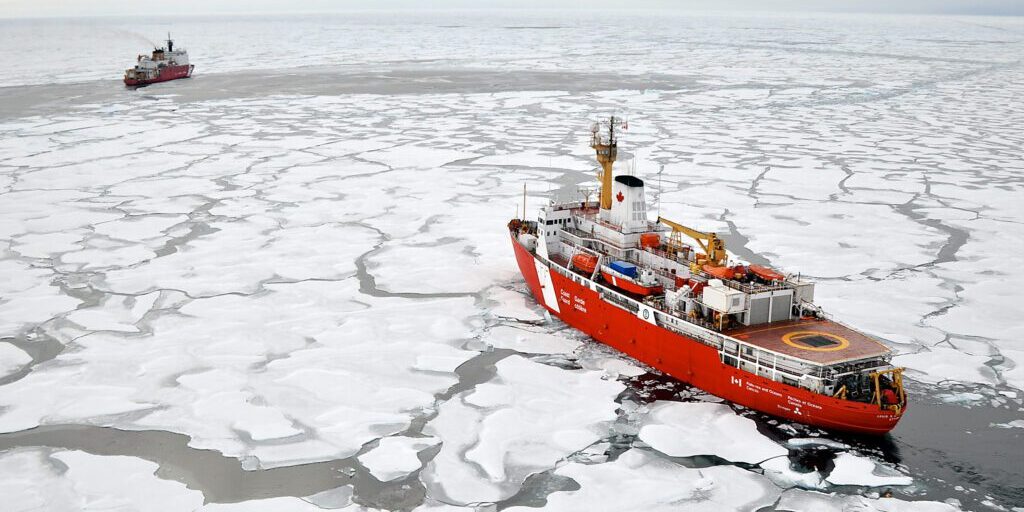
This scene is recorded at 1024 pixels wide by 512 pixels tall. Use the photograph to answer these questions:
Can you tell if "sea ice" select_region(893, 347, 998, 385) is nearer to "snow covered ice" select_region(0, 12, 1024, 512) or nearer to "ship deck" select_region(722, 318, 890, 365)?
"snow covered ice" select_region(0, 12, 1024, 512)

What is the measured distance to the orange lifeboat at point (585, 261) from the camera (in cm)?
1345

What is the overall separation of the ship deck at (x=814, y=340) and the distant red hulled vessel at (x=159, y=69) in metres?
43.4

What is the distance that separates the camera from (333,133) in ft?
101

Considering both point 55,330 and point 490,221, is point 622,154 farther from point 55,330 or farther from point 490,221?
point 55,330

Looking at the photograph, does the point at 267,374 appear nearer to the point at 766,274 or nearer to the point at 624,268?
the point at 624,268

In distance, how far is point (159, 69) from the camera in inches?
1930

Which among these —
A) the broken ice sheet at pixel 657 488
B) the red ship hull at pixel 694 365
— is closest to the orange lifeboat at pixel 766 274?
the red ship hull at pixel 694 365

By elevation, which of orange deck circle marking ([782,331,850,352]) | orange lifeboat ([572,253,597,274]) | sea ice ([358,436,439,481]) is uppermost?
orange lifeboat ([572,253,597,274])

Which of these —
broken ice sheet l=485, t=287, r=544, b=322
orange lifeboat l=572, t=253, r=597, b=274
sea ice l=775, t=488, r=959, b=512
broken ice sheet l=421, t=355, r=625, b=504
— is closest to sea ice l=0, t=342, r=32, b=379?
broken ice sheet l=421, t=355, r=625, b=504

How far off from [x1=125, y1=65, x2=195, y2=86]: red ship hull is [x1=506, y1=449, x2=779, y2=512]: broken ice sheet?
1743 inches

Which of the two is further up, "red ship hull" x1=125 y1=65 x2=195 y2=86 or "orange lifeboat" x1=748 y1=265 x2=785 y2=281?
"red ship hull" x1=125 y1=65 x2=195 y2=86

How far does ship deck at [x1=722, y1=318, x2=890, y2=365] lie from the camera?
10.4 m

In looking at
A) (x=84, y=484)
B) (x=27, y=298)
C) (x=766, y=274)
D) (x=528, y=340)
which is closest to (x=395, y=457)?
(x=84, y=484)

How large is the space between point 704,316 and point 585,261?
245cm
